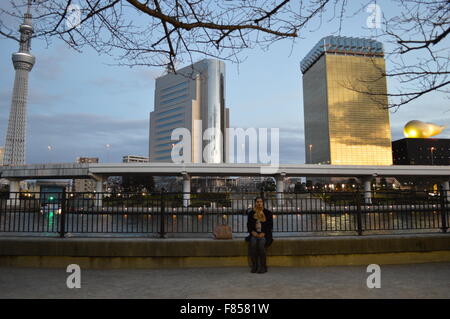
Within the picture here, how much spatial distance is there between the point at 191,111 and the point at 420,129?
102922 mm

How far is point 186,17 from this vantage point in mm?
5465

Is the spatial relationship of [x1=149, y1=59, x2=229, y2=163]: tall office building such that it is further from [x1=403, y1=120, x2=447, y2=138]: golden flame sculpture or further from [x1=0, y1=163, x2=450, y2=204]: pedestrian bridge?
[x1=0, y1=163, x2=450, y2=204]: pedestrian bridge

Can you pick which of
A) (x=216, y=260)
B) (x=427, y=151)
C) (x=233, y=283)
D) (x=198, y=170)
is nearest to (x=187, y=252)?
(x=216, y=260)

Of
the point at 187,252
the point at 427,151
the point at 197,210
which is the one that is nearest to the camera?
the point at 187,252

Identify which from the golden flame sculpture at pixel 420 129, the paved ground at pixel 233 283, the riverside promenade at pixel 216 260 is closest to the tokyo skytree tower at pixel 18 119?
the riverside promenade at pixel 216 260

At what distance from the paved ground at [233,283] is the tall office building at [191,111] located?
151m

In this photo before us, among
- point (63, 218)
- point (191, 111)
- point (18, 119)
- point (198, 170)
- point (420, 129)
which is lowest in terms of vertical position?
point (63, 218)

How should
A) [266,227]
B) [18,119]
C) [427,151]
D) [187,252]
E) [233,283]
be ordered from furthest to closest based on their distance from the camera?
[18,119] → [427,151] → [187,252] → [266,227] → [233,283]

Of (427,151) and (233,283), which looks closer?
(233,283)

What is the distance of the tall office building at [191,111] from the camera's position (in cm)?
16038

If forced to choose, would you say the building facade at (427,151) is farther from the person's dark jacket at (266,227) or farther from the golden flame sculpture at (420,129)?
the person's dark jacket at (266,227)

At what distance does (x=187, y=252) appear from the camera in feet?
25.0

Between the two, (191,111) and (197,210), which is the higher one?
(191,111)

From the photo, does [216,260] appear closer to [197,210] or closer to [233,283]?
[233,283]
